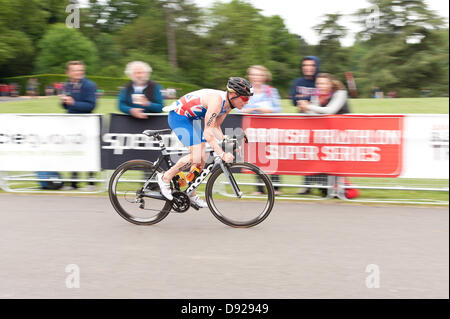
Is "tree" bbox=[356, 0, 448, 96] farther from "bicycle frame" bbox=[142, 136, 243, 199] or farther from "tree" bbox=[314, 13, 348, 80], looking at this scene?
"bicycle frame" bbox=[142, 136, 243, 199]

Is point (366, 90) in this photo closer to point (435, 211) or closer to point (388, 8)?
point (388, 8)

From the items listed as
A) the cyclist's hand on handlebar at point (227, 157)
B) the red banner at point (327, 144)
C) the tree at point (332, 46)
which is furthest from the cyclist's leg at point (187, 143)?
the tree at point (332, 46)

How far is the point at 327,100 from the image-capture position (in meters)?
8.30

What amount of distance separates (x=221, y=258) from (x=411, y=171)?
12.7 ft

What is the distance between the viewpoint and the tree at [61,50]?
179ft

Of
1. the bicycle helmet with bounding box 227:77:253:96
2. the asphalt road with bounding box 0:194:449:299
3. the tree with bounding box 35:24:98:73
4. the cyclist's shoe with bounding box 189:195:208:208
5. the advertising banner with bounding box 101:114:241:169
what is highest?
the tree with bounding box 35:24:98:73

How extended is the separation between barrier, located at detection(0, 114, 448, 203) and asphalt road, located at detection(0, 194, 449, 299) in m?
0.73

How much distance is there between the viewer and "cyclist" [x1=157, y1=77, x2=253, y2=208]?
5.98 metres

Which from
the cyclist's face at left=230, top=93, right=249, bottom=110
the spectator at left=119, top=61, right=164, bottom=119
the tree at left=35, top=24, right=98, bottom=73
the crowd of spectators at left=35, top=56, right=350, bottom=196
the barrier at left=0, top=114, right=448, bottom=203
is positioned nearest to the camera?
the cyclist's face at left=230, top=93, right=249, bottom=110

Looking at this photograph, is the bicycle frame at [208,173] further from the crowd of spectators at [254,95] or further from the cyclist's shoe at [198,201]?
the crowd of spectators at [254,95]

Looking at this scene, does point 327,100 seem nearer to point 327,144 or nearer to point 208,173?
point 327,144

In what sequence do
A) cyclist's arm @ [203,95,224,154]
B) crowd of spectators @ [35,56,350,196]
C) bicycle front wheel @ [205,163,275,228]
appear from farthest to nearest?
1. crowd of spectators @ [35,56,350,196]
2. bicycle front wheel @ [205,163,275,228]
3. cyclist's arm @ [203,95,224,154]

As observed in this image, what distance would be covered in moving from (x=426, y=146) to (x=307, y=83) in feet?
6.62

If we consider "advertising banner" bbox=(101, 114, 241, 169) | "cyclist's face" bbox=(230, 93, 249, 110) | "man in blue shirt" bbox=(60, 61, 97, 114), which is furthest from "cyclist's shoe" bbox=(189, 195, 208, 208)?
"man in blue shirt" bbox=(60, 61, 97, 114)
